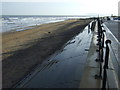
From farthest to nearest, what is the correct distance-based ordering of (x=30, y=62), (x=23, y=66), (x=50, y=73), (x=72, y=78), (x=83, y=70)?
1. (x=30, y=62)
2. (x=23, y=66)
3. (x=50, y=73)
4. (x=83, y=70)
5. (x=72, y=78)

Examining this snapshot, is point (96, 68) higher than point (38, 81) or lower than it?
higher

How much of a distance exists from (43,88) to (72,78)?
2.60 ft

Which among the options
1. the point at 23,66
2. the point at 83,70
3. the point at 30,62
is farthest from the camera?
the point at 30,62

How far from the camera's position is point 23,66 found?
5961mm

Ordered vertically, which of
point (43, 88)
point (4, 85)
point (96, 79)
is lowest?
point (4, 85)

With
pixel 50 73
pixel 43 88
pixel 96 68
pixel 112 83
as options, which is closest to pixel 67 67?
pixel 50 73

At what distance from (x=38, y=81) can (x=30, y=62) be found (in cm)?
270

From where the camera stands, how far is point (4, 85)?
442 centimetres

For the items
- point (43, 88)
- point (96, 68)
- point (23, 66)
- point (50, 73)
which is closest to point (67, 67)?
point (50, 73)

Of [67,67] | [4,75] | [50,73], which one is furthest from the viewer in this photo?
[4,75]

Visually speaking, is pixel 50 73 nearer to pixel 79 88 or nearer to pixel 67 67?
pixel 67 67

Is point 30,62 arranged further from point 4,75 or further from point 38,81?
point 38,81

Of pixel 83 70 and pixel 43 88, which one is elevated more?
pixel 83 70

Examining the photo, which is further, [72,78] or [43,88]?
[72,78]
